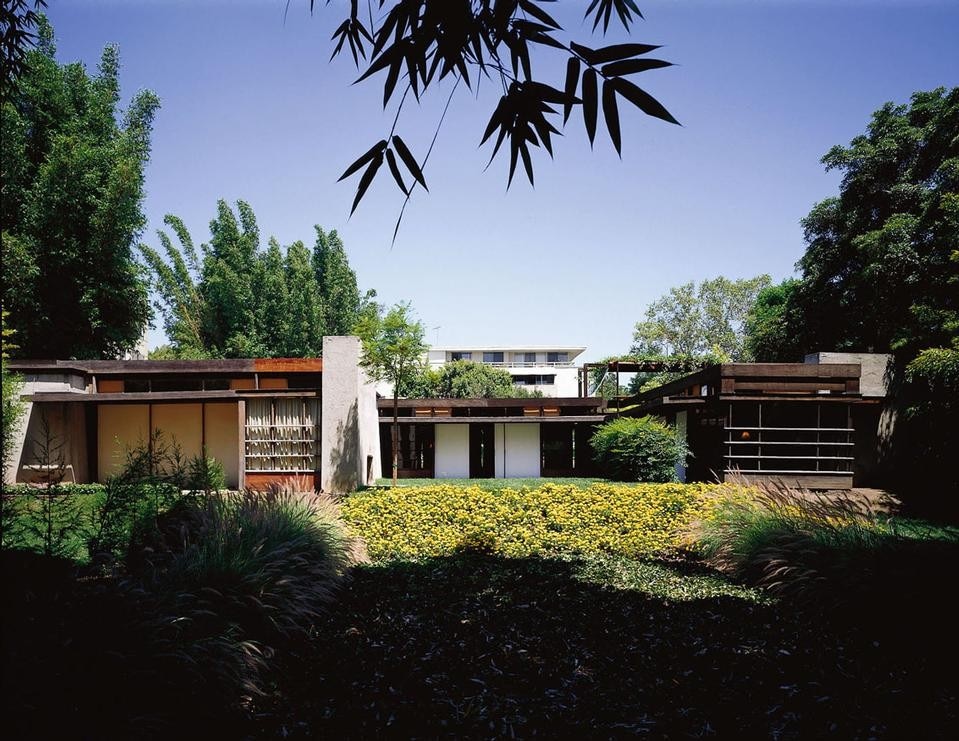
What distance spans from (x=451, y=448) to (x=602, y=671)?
1632 centimetres

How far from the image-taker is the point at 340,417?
14.1 metres

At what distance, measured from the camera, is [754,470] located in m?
12.4

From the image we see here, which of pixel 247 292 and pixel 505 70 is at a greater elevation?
pixel 247 292

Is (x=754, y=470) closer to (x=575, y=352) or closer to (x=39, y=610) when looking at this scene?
(x=39, y=610)

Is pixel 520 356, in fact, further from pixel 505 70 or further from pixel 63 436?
pixel 505 70

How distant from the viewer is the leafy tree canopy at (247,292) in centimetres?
2834

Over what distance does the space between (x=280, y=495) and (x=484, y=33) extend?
6.63 meters

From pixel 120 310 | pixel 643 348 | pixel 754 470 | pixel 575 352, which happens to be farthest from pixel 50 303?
pixel 575 352

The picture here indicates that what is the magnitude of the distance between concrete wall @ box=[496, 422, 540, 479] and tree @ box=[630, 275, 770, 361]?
1908 centimetres

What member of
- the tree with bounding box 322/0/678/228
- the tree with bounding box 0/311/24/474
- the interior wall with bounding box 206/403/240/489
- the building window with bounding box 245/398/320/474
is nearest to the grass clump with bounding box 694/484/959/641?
the tree with bounding box 322/0/678/228

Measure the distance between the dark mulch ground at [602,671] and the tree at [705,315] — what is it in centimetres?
3299

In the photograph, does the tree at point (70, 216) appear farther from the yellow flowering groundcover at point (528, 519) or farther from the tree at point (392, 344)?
the yellow flowering groundcover at point (528, 519)

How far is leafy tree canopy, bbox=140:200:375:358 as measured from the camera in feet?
93.0

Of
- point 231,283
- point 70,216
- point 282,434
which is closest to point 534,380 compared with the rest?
point 231,283
